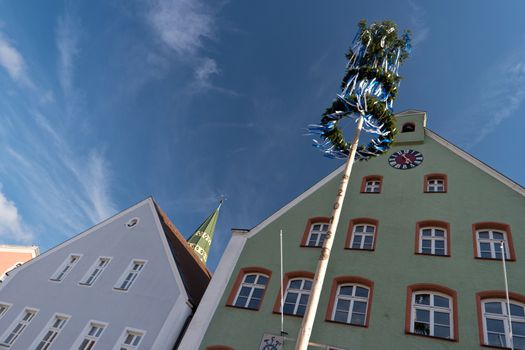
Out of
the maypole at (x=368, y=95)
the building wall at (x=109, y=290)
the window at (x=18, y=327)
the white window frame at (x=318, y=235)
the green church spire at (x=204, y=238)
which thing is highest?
the green church spire at (x=204, y=238)

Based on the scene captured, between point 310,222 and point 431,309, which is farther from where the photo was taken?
point 310,222

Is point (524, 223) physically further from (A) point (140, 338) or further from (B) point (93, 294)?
(B) point (93, 294)

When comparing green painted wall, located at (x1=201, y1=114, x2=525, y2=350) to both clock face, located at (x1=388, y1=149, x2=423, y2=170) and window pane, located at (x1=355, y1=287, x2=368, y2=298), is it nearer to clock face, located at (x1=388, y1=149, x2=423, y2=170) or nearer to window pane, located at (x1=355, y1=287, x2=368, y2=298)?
clock face, located at (x1=388, y1=149, x2=423, y2=170)

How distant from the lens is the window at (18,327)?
19375mm

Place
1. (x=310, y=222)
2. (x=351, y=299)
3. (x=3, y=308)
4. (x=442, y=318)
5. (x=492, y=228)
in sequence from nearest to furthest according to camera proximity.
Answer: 1. (x=442, y=318)
2. (x=351, y=299)
3. (x=492, y=228)
4. (x=310, y=222)
5. (x=3, y=308)

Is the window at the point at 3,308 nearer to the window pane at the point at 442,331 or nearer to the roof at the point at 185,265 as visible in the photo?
the roof at the point at 185,265

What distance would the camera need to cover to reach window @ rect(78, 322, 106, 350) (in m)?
17.4

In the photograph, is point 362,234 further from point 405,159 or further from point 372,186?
point 405,159

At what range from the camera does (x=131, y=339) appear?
55.8 feet

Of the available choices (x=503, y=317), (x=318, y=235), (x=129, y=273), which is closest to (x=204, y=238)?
(x=129, y=273)

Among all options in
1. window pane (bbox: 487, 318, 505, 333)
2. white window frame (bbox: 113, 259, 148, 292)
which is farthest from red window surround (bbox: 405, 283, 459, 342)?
white window frame (bbox: 113, 259, 148, 292)

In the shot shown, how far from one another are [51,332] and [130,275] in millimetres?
4561

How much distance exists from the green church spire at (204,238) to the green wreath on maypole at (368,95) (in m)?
47.4

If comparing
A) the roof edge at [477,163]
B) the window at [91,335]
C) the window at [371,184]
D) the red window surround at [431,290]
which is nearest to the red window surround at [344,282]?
the red window surround at [431,290]
